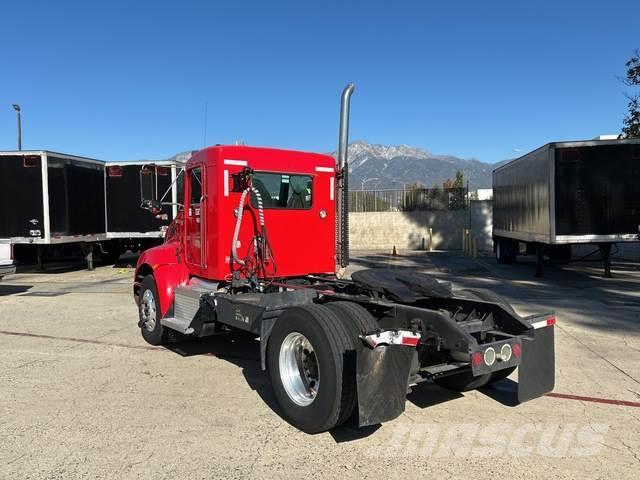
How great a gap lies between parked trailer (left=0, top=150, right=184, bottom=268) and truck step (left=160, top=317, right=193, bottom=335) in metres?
7.67

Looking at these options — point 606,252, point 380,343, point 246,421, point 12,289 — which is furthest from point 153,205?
point 606,252

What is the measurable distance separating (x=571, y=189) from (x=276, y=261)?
31.2 feet

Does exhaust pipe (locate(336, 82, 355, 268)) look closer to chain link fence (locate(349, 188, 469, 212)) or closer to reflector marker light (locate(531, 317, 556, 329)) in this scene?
reflector marker light (locate(531, 317, 556, 329))

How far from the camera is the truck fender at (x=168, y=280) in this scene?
6.73 metres

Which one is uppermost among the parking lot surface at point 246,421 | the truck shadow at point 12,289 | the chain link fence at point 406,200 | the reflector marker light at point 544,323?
the chain link fence at point 406,200

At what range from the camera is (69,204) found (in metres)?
16.4

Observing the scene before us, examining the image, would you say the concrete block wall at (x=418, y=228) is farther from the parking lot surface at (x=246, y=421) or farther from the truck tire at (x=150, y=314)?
the truck tire at (x=150, y=314)

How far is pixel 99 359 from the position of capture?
6.61m

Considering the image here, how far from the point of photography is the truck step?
19.7ft

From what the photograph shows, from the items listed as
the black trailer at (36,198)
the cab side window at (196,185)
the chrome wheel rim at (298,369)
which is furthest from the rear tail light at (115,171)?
the chrome wheel rim at (298,369)

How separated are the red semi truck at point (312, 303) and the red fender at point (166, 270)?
0.06 feet

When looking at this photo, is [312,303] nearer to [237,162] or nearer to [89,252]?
[237,162]

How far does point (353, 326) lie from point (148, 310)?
4.08 meters

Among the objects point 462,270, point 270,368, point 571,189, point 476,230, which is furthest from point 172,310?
point 476,230
